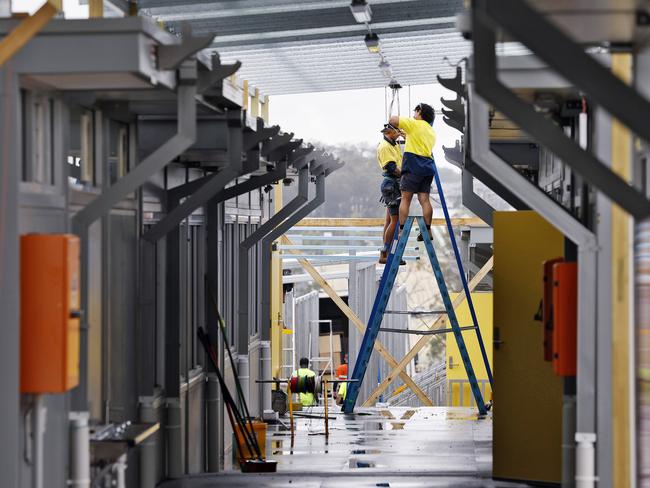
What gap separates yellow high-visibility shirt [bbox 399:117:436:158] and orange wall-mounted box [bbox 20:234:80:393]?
7946 millimetres

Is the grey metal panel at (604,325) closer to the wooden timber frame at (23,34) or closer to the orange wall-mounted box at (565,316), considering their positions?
the orange wall-mounted box at (565,316)

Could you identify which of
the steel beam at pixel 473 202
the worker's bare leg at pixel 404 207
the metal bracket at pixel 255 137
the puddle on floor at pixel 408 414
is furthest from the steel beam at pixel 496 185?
the puddle on floor at pixel 408 414

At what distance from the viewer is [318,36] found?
16438 mm

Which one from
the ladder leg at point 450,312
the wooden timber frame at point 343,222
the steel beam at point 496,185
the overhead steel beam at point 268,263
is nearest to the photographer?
the steel beam at point 496,185

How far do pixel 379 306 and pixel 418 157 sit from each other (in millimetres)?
1883

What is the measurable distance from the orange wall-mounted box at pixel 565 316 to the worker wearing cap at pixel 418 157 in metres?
6.68

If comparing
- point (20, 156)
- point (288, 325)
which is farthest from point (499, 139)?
point (288, 325)

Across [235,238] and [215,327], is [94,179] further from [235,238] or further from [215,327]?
[235,238]

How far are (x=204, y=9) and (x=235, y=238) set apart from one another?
2.84 m

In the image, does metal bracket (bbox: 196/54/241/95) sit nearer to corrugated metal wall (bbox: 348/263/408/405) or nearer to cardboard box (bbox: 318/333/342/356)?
corrugated metal wall (bbox: 348/263/408/405)

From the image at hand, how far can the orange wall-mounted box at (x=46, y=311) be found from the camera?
6.28 m

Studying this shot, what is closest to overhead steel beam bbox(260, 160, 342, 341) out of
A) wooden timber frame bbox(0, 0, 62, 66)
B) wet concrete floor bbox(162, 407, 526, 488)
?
wet concrete floor bbox(162, 407, 526, 488)

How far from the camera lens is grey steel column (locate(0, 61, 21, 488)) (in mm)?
6289

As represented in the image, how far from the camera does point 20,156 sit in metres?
6.46
